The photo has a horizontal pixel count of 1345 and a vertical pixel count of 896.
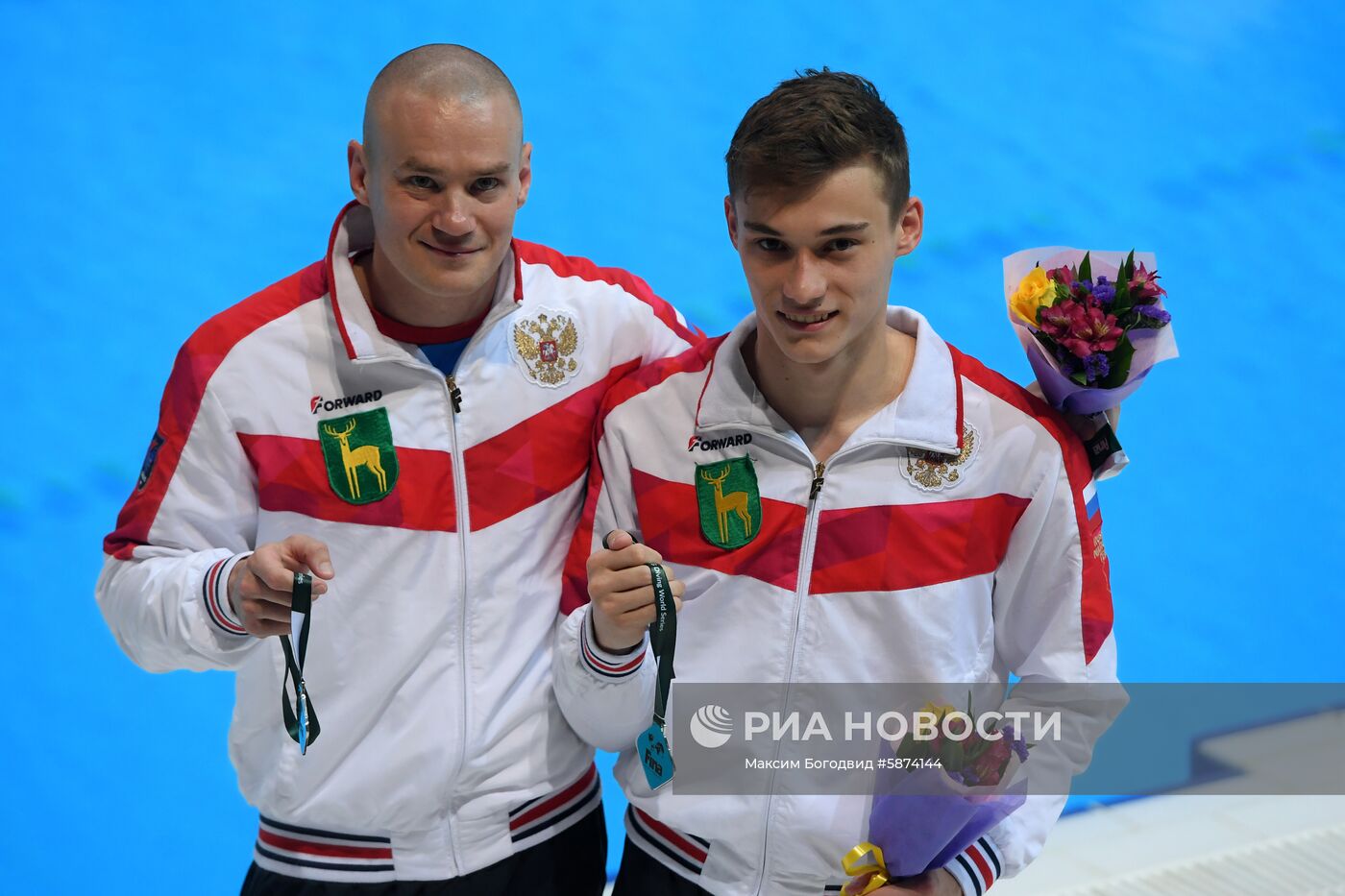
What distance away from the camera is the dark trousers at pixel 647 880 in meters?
2.32

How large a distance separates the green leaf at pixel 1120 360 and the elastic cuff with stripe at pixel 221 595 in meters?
1.33

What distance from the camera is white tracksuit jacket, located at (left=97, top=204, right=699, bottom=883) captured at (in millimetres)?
2227

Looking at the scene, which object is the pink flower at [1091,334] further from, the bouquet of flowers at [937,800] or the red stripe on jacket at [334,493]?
the red stripe on jacket at [334,493]

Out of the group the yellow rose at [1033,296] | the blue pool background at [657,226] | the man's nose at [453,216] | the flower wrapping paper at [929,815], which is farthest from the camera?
the blue pool background at [657,226]

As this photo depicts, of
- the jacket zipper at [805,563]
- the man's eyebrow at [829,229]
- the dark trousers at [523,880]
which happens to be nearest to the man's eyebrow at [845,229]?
the man's eyebrow at [829,229]

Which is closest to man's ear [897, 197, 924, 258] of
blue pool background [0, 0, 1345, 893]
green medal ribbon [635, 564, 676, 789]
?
green medal ribbon [635, 564, 676, 789]

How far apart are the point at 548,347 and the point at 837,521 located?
0.57 metres

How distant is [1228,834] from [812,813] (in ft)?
7.33

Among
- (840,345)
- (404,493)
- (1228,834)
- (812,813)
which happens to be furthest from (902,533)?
(1228,834)

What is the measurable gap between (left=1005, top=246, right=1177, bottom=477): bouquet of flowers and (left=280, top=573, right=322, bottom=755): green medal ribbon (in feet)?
3.72

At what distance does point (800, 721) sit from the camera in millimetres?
2199

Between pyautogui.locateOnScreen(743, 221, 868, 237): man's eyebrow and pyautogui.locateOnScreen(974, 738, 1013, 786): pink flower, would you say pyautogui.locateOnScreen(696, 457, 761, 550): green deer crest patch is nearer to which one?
pyautogui.locateOnScreen(743, 221, 868, 237): man's eyebrow

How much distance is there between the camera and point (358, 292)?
227 centimetres

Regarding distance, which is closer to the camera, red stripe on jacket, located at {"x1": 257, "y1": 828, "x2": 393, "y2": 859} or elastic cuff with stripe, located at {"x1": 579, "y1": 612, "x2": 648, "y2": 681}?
elastic cuff with stripe, located at {"x1": 579, "y1": 612, "x2": 648, "y2": 681}
